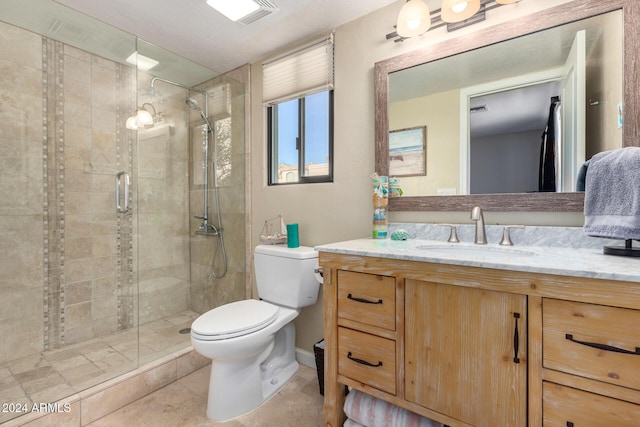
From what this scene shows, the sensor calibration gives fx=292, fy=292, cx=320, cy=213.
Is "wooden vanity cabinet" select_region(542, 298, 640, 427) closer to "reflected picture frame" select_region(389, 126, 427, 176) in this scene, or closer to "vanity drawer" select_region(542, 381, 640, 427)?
"vanity drawer" select_region(542, 381, 640, 427)

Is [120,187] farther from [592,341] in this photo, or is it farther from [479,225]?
[592,341]

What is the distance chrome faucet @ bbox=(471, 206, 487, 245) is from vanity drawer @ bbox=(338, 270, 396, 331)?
1.67 ft

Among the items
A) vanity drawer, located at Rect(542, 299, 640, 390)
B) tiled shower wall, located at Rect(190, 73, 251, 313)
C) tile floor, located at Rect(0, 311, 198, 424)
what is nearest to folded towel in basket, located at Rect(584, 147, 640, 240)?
vanity drawer, located at Rect(542, 299, 640, 390)

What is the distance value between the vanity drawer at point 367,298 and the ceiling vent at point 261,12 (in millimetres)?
1480

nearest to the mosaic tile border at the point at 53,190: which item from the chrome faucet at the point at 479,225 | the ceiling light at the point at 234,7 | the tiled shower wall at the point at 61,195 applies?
the tiled shower wall at the point at 61,195

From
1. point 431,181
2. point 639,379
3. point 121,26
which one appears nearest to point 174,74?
point 121,26

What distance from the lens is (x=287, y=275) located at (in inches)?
69.2

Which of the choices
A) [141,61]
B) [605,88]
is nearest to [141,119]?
[141,61]

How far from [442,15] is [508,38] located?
12.4 inches

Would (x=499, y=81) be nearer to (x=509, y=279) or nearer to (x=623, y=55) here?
(x=623, y=55)

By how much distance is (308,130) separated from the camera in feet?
6.82

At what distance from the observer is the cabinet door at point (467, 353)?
884mm

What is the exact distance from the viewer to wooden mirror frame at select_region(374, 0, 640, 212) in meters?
1.10

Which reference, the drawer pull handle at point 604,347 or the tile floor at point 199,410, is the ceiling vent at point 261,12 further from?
the tile floor at point 199,410
